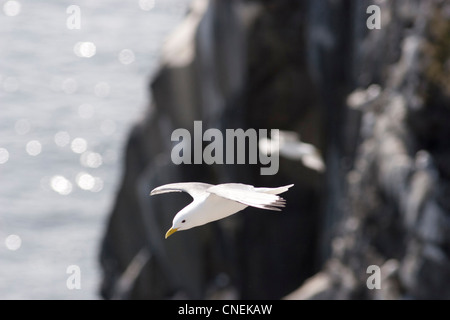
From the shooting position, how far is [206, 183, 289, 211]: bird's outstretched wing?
10.4m

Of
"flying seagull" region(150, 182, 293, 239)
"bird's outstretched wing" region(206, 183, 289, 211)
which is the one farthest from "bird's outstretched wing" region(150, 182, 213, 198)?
"bird's outstretched wing" region(206, 183, 289, 211)

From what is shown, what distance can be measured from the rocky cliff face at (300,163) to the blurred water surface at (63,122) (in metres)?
12.0

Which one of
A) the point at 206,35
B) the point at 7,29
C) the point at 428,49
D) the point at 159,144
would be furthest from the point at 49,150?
the point at 428,49

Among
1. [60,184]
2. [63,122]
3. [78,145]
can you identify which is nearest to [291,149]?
[60,184]

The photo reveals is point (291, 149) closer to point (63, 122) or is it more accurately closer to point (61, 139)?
point (61, 139)

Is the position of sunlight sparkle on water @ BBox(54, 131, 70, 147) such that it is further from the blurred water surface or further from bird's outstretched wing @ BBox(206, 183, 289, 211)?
bird's outstretched wing @ BBox(206, 183, 289, 211)

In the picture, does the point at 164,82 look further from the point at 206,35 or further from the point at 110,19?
the point at 110,19

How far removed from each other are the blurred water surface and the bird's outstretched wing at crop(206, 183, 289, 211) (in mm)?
44508

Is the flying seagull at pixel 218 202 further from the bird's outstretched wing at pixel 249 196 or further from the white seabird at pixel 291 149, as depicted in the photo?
the white seabird at pixel 291 149

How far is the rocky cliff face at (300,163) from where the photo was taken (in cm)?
2456

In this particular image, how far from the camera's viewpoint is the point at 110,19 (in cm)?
10375

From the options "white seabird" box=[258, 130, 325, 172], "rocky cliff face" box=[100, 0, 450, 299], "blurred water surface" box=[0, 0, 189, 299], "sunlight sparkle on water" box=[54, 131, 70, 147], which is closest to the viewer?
"rocky cliff face" box=[100, 0, 450, 299]

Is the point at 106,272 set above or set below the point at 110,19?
below
